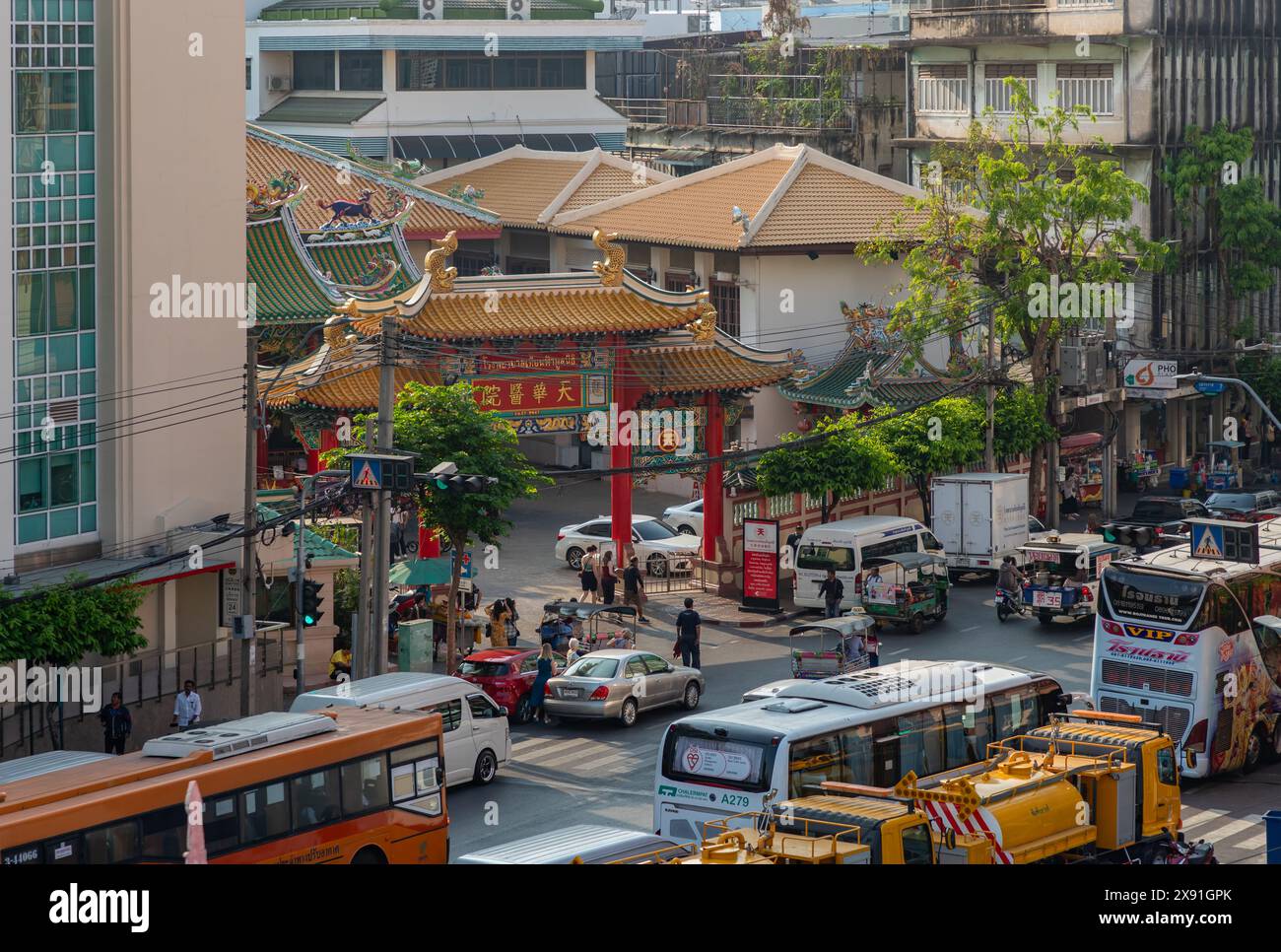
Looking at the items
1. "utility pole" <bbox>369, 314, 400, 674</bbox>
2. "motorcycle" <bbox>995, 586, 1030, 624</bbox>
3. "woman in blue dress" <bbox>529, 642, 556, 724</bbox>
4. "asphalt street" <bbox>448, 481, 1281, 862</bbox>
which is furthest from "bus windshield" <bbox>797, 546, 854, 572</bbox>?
"utility pole" <bbox>369, 314, 400, 674</bbox>

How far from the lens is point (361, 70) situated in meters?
70.9

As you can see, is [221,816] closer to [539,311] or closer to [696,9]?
[539,311]

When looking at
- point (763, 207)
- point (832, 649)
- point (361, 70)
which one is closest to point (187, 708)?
point (832, 649)

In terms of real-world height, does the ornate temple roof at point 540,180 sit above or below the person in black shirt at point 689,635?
above

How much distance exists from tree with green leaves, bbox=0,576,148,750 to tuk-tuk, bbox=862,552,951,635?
15.0 m

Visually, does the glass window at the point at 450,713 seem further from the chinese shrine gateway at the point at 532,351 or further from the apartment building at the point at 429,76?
the apartment building at the point at 429,76

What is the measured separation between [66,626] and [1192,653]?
51.1 feet

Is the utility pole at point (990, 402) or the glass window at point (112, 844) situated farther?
the utility pole at point (990, 402)

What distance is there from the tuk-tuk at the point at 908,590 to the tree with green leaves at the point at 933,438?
4440 mm

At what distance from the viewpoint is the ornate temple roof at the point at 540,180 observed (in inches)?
2410

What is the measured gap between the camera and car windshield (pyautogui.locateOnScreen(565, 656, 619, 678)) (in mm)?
31516

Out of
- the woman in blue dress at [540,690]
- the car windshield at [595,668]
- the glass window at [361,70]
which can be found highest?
the glass window at [361,70]

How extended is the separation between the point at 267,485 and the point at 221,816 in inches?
929

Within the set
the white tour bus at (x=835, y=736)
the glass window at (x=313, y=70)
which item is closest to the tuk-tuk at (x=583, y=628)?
the white tour bus at (x=835, y=736)
